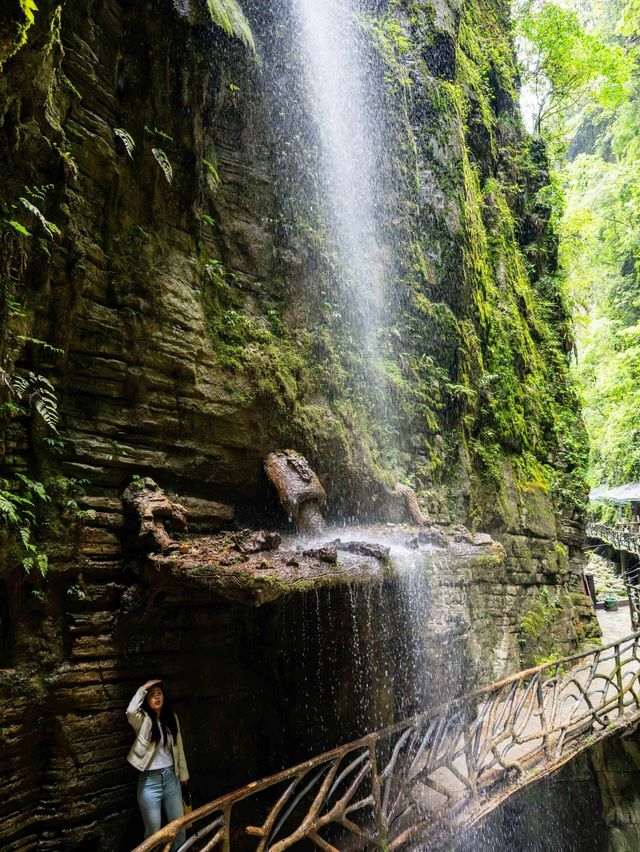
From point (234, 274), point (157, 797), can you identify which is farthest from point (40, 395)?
point (157, 797)

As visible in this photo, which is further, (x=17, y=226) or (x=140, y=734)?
(x=140, y=734)

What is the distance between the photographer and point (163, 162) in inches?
233

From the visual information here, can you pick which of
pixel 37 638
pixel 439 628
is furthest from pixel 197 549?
pixel 439 628

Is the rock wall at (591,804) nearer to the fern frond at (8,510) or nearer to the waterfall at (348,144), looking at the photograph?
the waterfall at (348,144)

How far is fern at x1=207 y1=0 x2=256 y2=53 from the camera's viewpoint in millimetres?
6525

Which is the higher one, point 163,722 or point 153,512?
point 153,512

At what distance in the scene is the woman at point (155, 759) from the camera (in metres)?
4.58

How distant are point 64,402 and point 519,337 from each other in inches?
444

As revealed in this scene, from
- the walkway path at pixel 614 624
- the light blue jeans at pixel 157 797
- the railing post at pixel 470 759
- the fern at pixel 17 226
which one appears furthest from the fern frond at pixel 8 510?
the walkway path at pixel 614 624

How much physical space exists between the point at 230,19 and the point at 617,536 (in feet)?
76.1

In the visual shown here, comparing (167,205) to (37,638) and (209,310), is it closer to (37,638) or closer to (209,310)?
(209,310)

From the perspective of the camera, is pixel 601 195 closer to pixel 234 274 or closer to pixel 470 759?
pixel 234 274

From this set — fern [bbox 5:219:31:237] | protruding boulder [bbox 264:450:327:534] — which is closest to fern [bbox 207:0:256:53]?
fern [bbox 5:219:31:237]

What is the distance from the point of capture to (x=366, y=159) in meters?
10.2
